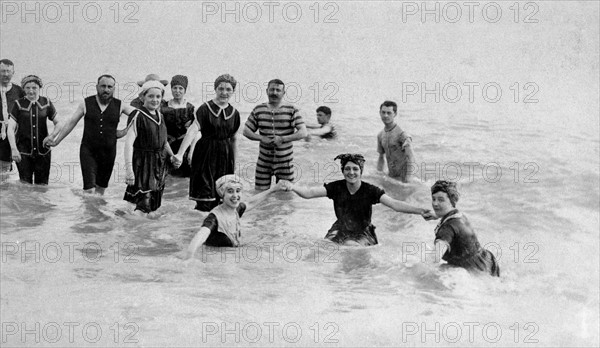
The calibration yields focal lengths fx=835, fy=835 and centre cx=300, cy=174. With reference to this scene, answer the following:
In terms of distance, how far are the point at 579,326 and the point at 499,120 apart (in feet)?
5.17

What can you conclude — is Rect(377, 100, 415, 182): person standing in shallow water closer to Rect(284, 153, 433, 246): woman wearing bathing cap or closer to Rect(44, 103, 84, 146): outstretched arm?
Rect(284, 153, 433, 246): woman wearing bathing cap

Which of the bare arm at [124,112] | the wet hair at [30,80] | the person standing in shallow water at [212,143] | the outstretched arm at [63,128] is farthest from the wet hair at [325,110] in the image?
the wet hair at [30,80]

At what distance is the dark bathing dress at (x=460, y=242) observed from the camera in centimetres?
520

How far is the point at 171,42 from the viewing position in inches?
236

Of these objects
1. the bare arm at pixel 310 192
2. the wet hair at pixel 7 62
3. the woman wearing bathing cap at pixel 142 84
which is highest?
the wet hair at pixel 7 62

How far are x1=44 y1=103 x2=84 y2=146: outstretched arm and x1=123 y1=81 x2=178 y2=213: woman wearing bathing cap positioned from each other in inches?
17.1

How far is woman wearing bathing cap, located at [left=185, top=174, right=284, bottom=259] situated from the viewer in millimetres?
5078

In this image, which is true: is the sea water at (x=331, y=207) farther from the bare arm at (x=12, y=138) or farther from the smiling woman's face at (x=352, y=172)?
the smiling woman's face at (x=352, y=172)

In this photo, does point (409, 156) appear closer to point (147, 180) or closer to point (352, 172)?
point (352, 172)

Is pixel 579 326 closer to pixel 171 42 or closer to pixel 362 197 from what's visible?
pixel 362 197

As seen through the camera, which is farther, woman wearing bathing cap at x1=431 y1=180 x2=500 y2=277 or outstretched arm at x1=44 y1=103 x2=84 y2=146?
outstretched arm at x1=44 y1=103 x2=84 y2=146

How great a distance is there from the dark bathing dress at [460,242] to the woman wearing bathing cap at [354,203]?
0.43 ft

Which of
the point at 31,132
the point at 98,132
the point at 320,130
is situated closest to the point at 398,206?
the point at 320,130

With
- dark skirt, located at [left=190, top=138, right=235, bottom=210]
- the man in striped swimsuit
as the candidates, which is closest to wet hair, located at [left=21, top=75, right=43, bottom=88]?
dark skirt, located at [left=190, top=138, right=235, bottom=210]
